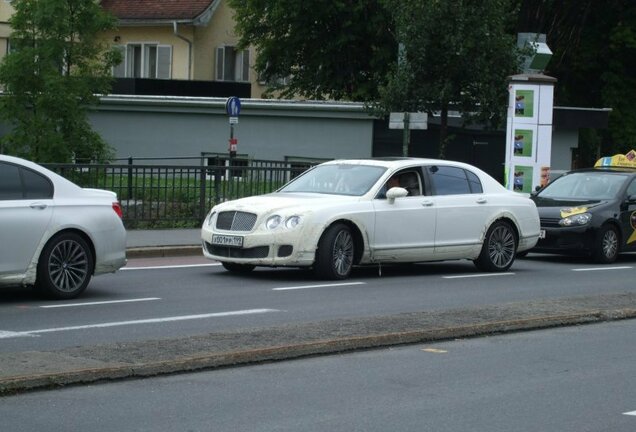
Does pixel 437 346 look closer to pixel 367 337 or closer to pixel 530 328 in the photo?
pixel 367 337

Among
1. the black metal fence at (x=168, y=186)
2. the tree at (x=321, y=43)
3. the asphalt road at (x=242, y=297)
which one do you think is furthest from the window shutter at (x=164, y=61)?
the asphalt road at (x=242, y=297)

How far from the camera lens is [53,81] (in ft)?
96.7

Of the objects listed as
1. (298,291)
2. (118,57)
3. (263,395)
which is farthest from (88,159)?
(263,395)

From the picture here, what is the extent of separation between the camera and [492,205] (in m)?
17.6

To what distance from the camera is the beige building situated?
50438 millimetres

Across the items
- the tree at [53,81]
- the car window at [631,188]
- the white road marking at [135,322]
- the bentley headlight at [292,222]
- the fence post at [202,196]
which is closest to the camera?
the white road marking at [135,322]

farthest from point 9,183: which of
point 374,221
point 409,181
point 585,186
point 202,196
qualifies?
point 585,186

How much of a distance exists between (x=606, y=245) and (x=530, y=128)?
6.51 m

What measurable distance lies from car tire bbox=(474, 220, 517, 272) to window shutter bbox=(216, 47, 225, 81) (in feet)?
121

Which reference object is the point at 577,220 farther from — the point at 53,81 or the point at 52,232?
the point at 53,81

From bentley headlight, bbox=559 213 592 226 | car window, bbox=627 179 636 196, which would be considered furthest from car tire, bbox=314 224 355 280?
car window, bbox=627 179 636 196

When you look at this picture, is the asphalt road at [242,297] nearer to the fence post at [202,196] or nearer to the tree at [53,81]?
the fence post at [202,196]

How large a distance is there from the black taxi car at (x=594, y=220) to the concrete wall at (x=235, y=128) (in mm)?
15335

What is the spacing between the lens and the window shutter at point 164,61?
52219 mm
